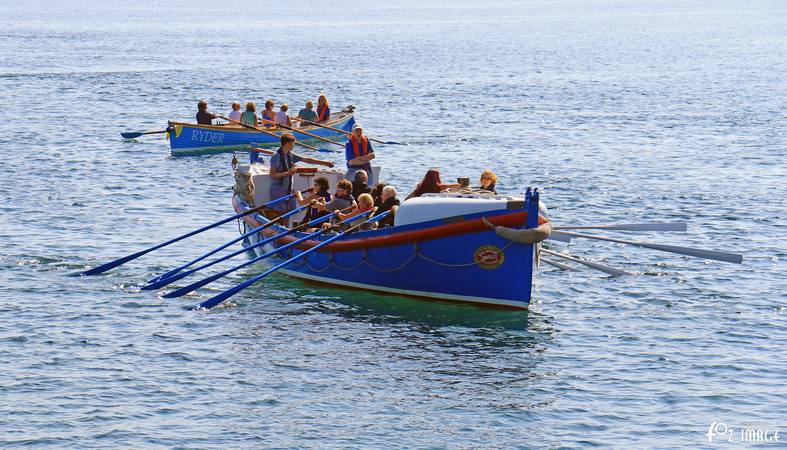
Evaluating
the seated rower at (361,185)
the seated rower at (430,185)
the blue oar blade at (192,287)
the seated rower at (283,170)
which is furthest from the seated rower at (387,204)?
the seated rower at (283,170)

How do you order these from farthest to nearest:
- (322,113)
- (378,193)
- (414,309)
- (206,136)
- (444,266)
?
(322,113) < (206,136) < (378,193) < (414,309) < (444,266)

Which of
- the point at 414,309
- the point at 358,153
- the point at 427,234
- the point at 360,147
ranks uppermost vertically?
the point at 360,147

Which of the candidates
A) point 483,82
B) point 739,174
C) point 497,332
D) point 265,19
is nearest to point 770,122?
point 739,174

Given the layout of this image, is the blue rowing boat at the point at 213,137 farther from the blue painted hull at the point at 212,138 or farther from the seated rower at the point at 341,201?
the seated rower at the point at 341,201

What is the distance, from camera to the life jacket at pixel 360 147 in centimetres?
2364

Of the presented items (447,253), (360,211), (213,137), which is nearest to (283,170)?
(360,211)

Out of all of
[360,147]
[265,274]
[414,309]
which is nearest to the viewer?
[265,274]

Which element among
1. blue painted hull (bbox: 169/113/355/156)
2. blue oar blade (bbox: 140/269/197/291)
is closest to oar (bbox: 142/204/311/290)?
blue oar blade (bbox: 140/269/197/291)

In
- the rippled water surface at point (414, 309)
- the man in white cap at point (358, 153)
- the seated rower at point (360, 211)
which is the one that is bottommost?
the rippled water surface at point (414, 309)

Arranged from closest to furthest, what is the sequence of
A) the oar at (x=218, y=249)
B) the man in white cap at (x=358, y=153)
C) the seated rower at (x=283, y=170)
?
the oar at (x=218, y=249)
the seated rower at (x=283, y=170)
the man in white cap at (x=358, y=153)

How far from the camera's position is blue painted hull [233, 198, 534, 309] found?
1845cm

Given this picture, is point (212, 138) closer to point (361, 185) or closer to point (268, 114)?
point (268, 114)

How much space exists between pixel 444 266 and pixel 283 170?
5538 mm

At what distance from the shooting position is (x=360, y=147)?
2372 centimetres
